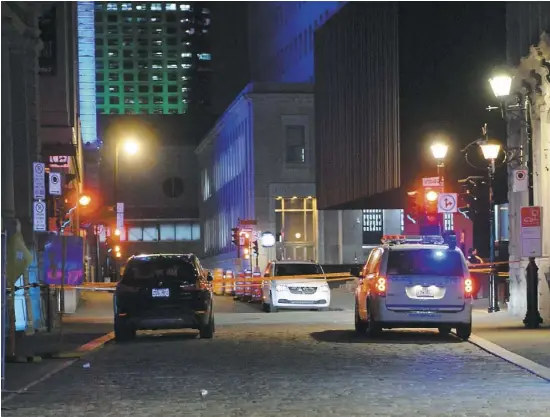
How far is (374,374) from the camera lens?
14.6 meters

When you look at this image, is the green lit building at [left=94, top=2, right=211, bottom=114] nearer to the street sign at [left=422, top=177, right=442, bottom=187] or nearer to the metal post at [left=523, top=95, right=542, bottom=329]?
the street sign at [left=422, top=177, right=442, bottom=187]

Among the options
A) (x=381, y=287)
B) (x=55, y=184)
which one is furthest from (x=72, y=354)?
(x=55, y=184)

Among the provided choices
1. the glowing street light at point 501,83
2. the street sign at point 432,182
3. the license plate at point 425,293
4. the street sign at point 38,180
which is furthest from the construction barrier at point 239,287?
the license plate at point 425,293

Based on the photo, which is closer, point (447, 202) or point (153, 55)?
Result: point (447, 202)

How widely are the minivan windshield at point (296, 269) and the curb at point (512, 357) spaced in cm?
1484

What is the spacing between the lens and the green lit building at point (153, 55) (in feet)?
511

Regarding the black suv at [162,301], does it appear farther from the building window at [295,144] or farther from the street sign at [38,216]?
the building window at [295,144]

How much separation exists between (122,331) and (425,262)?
20.2 feet

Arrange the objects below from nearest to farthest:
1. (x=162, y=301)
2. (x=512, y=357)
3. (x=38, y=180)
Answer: (x=512, y=357) → (x=162, y=301) → (x=38, y=180)

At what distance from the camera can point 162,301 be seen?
2152 cm

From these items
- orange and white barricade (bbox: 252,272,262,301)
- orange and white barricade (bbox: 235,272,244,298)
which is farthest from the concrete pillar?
orange and white barricade (bbox: 235,272,244,298)

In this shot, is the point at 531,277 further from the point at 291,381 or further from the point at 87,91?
the point at 87,91

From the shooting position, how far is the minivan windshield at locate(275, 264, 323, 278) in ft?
116

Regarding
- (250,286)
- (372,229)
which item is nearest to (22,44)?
(250,286)
